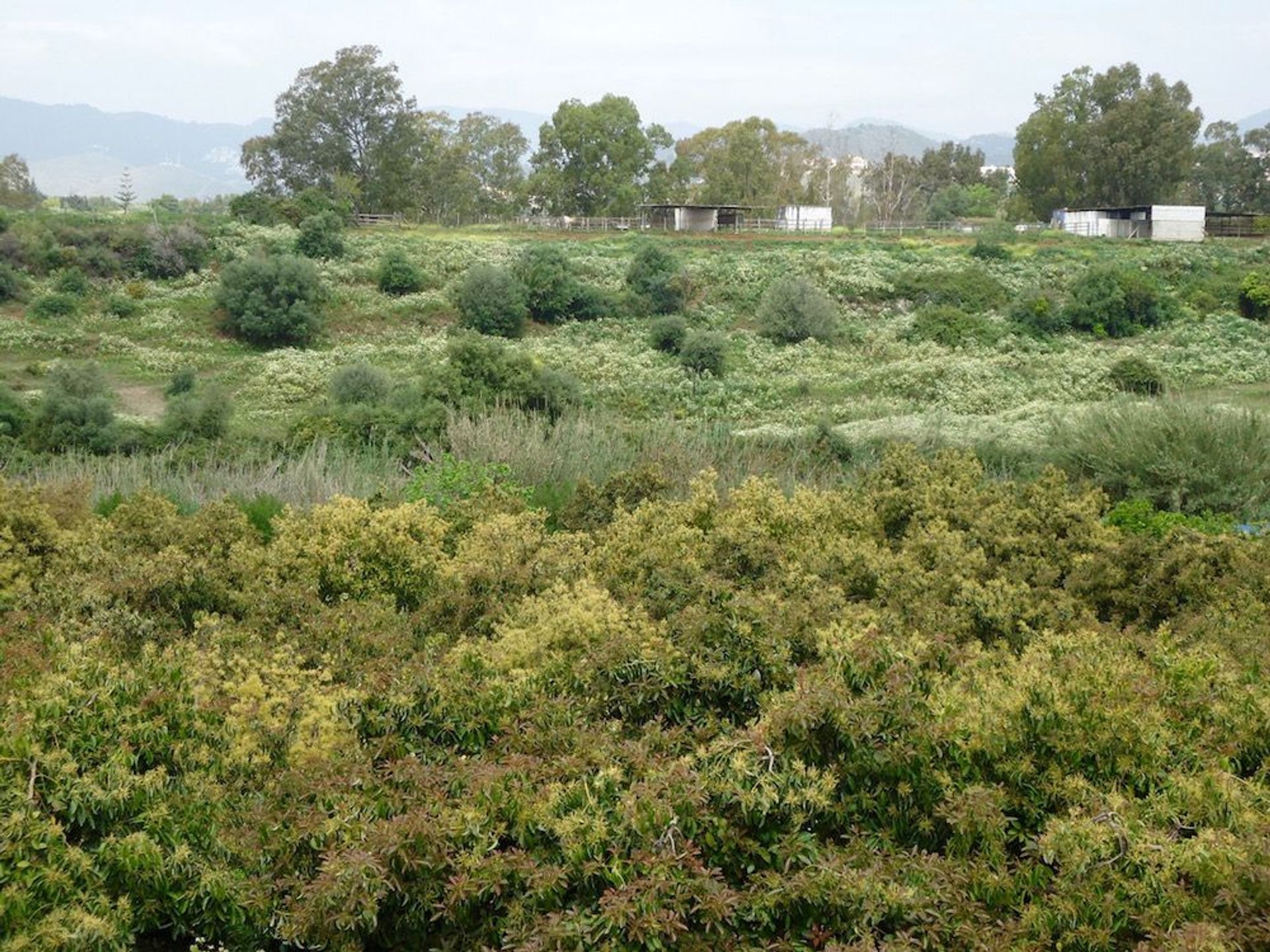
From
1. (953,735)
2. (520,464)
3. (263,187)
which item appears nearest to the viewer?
(953,735)

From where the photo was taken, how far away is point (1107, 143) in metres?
54.1

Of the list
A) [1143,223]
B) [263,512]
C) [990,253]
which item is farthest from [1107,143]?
[263,512]

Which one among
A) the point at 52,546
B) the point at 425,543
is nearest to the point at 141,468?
the point at 52,546

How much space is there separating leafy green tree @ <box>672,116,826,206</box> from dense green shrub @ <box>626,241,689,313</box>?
27.4 metres

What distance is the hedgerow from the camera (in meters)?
2.93

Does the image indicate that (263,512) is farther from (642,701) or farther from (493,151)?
(493,151)

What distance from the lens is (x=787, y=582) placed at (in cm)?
558

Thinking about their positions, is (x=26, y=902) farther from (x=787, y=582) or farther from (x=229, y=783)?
(x=787, y=582)

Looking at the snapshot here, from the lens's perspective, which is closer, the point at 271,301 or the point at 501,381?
the point at 501,381

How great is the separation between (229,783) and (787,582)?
9.30 ft

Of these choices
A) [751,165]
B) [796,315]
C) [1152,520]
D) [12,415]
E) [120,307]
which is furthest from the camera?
[751,165]

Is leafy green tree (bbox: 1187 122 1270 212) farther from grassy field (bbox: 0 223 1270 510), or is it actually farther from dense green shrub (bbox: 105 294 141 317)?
dense green shrub (bbox: 105 294 141 317)

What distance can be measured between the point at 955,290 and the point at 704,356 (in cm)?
1216

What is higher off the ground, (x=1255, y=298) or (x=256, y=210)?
(x=256, y=210)
